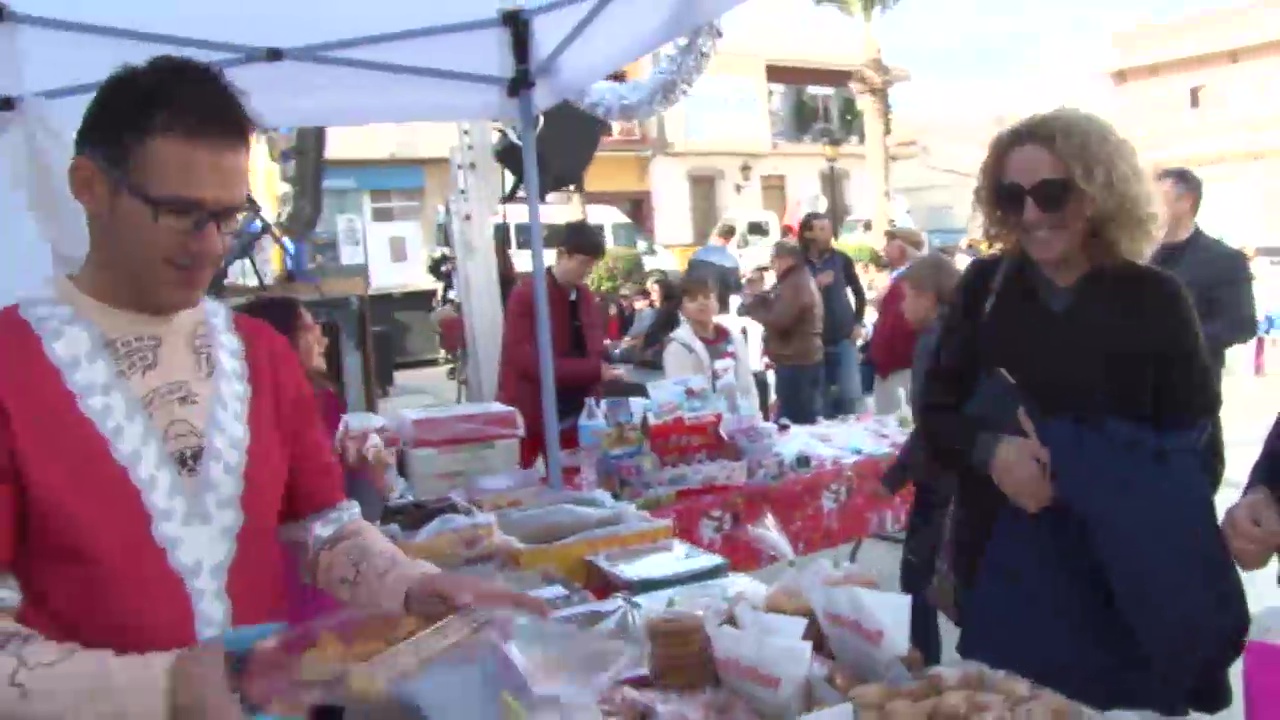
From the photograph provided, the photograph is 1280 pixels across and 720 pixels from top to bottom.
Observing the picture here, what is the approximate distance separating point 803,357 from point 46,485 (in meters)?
5.16

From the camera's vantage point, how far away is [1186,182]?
421 cm

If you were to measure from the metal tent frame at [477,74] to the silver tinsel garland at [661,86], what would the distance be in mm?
538

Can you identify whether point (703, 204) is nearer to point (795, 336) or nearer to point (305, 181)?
point (305, 181)

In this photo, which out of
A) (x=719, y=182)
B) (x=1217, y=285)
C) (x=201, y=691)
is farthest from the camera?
(x=719, y=182)

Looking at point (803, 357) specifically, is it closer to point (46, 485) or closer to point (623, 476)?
point (623, 476)

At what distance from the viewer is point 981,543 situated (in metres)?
1.97

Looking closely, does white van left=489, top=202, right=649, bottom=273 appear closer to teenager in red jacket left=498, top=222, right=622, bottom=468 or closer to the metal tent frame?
teenager in red jacket left=498, top=222, right=622, bottom=468

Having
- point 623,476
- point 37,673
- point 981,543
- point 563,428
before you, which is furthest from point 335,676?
point 563,428

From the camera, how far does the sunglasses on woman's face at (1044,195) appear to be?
1.90 m

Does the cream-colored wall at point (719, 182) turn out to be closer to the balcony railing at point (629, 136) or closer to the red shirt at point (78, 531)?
the balcony railing at point (629, 136)

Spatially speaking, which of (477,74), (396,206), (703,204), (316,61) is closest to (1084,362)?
(477,74)

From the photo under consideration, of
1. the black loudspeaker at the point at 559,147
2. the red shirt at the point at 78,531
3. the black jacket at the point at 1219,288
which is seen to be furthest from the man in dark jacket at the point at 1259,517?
the black loudspeaker at the point at 559,147

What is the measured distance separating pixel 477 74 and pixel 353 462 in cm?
147

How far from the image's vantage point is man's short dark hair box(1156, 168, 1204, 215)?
4.17m
